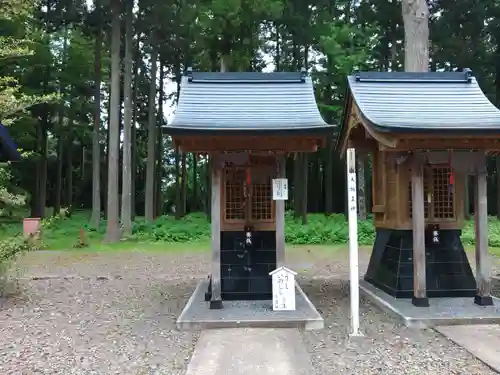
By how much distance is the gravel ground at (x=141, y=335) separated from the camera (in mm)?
4398

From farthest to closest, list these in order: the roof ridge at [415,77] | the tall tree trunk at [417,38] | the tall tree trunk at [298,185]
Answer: the tall tree trunk at [298,185], the tall tree trunk at [417,38], the roof ridge at [415,77]

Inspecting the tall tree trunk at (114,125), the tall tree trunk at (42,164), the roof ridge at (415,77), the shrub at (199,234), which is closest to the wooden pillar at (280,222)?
the roof ridge at (415,77)

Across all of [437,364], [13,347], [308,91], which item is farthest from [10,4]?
[437,364]

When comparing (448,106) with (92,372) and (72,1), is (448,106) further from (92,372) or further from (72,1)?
(72,1)

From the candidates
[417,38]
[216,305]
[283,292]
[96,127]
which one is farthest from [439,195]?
[96,127]

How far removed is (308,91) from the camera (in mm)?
7723

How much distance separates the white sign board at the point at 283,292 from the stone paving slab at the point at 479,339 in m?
1.85

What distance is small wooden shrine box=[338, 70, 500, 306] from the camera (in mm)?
6277

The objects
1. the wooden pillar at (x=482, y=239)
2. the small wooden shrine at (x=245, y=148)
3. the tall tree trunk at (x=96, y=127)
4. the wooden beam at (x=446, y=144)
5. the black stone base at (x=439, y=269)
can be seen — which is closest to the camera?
the wooden beam at (x=446, y=144)

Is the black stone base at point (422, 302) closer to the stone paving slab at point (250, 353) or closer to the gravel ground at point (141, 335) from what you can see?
the gravel ground at point (141, 335)

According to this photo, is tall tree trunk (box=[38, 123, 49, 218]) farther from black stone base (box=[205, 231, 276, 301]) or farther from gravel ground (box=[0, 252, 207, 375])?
black stone base (box=[205, 231, 276, 301])

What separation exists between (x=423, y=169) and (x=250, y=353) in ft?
13.4

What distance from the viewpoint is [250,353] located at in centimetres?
464

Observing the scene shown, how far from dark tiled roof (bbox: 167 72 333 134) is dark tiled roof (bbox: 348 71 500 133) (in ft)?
2.66
